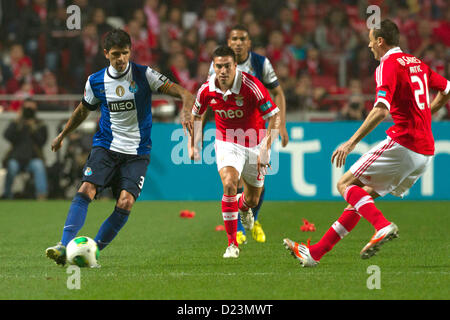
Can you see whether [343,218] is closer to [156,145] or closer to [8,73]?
[156,145]

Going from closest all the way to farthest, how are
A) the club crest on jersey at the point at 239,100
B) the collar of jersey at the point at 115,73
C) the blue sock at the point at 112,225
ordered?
the blue sock at the point at 112,225 < the collar of jersey at the point at 115,73 < the club crest on jersey at the point at 239,100

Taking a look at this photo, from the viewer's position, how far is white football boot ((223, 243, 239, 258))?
7.20 metres

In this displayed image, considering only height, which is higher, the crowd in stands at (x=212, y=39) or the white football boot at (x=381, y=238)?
the crowd in stands at (x=212, y=39)

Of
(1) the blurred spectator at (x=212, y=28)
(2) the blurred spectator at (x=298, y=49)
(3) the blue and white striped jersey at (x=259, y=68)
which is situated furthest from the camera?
(1) the blurred spectator at (x=212, y=28)

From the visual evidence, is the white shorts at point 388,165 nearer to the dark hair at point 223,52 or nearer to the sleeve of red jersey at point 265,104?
the sleeve of red jersey at point 265,104

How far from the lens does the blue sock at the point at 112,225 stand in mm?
6750

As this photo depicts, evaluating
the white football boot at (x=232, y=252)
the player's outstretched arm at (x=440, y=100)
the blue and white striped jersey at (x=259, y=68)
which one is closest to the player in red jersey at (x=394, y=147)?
the player's outstretched arm at (x=440, y=100)

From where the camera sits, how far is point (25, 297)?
535 cm

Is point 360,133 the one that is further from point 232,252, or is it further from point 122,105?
point 122,105

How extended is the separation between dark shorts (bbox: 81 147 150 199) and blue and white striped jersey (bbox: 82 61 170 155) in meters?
A: 0.06

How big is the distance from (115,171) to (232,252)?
1.27 meters

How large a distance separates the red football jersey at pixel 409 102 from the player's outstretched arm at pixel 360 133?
11.4 inches

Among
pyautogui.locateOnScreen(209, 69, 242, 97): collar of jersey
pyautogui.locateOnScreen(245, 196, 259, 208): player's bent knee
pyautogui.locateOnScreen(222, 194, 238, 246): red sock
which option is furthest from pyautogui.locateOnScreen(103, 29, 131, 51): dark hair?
pyautogui.locateOnScreen(245, 196, 259, 208): player's bent knee

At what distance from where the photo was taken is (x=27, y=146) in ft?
45.9
